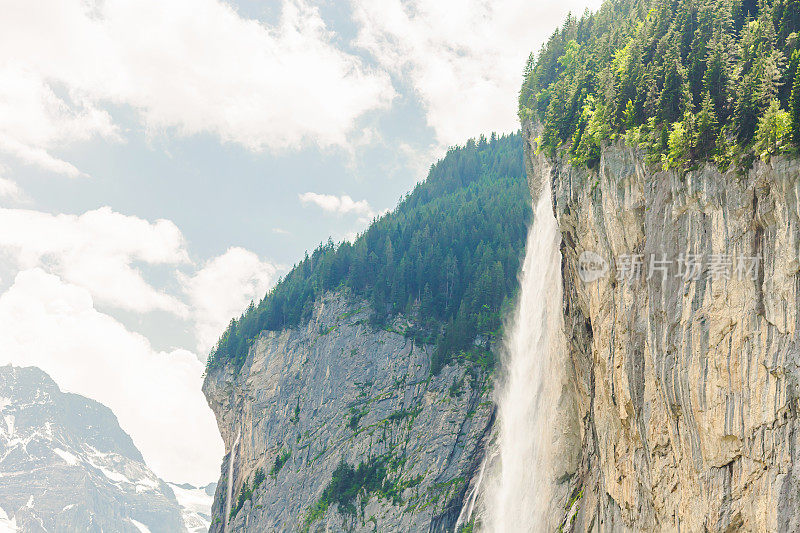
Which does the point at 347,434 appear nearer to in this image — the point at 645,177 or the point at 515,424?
the point at 515,424

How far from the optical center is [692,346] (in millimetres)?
26750

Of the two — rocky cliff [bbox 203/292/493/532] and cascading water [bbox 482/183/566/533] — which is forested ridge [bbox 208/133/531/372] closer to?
rocky cliff [bbox 203/292/493/532]

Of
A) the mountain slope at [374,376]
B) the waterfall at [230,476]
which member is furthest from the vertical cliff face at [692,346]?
the waterfall at [230,476]

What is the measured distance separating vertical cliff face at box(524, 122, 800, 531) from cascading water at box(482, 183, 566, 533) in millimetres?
9318

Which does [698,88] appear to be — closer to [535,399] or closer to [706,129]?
[706,129]

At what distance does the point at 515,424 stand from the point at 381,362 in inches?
1262

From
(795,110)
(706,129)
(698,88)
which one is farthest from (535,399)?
(795,110)

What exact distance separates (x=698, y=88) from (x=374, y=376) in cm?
6158

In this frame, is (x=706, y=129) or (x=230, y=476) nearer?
(x=706, y=129)

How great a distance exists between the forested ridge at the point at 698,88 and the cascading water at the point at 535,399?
41.5 ft

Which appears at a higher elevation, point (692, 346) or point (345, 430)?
point (345, 430)

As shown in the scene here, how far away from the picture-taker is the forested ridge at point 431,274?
83000mm

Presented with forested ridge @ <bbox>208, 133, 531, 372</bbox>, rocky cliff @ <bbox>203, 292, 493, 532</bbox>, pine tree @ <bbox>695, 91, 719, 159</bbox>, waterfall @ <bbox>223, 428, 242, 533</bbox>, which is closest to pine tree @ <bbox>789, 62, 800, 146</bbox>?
pine tree @ <bbox>695, 91, 719, 159</bbox>

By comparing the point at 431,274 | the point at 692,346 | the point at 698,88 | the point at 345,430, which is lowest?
the point at 692,346
